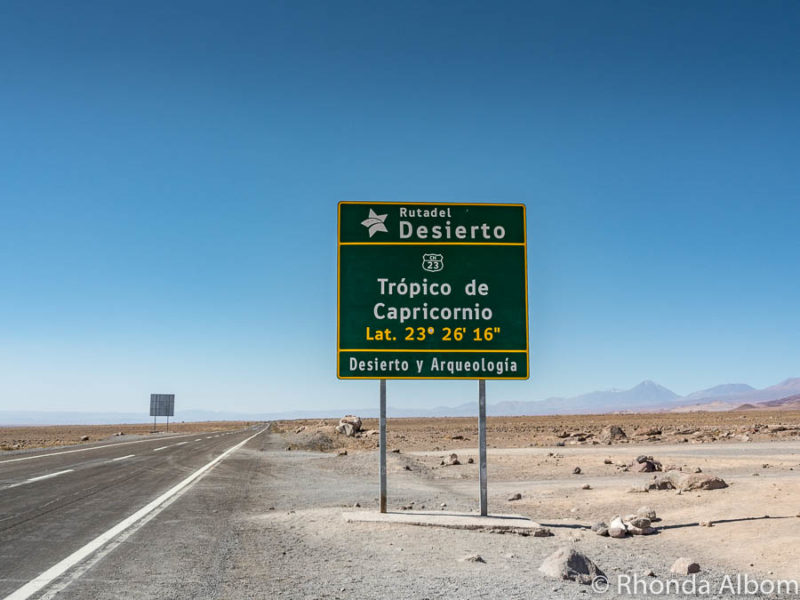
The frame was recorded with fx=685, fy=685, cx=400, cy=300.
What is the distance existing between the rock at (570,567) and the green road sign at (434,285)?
4.29 metres

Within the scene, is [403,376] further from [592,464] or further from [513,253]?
[592,464]

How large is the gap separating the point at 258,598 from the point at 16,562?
3.30 m

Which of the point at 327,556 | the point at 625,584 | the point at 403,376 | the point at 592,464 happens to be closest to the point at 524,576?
the point at 625,584

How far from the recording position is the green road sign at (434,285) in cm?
1166

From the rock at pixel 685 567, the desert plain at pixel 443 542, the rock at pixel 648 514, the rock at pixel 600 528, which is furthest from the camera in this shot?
the rock at pixel 648 514

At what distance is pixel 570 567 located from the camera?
743cm

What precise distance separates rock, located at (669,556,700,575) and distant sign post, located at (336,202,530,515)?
420 centimetres

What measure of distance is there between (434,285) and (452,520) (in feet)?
12.7

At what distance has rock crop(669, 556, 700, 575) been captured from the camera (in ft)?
25.4

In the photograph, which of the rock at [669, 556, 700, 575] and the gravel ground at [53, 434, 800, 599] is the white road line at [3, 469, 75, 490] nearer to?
the gravel ground at [53, 434, 800, 599]

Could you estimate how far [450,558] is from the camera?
835 cm

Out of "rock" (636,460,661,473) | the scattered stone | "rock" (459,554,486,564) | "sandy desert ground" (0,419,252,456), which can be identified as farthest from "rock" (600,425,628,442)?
"rock" (459,554,486,564)

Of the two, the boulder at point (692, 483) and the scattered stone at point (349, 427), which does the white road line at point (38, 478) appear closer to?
the boulder at point (692, 483)

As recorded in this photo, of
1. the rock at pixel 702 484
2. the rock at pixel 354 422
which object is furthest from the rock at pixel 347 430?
the rock at pixel 702 484
